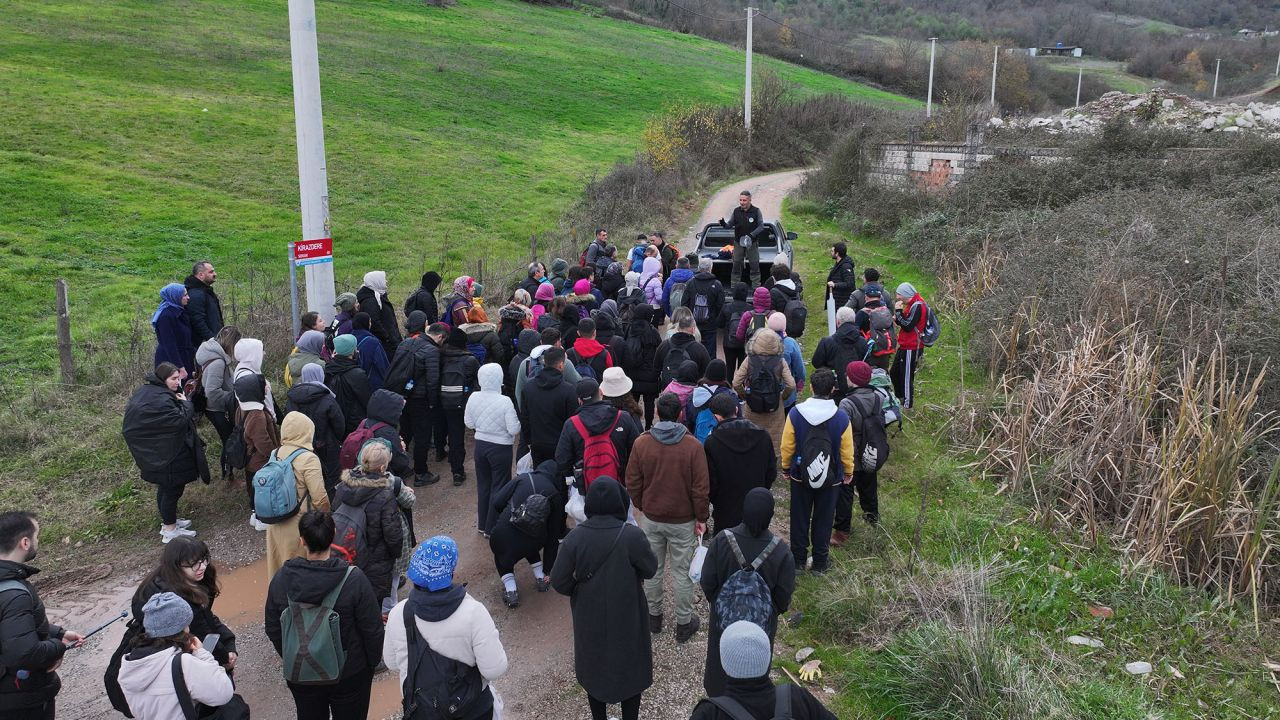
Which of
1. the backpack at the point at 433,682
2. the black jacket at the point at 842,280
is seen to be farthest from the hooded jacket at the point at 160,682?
the black jacket at the point at 842,280

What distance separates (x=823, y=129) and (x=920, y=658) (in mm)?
37315

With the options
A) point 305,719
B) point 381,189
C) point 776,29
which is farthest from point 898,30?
point 305,719

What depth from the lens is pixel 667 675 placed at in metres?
5.75

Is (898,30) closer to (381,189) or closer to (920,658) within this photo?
(381,189)

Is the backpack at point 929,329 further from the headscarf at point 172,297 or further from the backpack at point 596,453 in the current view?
the headscarf at point 172,297

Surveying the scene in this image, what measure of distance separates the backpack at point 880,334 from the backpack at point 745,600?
506 cm

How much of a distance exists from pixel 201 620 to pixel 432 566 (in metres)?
1.53

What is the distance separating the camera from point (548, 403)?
6.99 meters

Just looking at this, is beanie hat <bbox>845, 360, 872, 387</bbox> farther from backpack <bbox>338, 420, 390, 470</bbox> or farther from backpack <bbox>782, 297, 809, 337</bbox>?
backpack <bbox>338, 420, 390, 470</bbox>

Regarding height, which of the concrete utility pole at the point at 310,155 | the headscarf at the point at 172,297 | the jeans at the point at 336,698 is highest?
the concrete utility pole at the point at 310,155

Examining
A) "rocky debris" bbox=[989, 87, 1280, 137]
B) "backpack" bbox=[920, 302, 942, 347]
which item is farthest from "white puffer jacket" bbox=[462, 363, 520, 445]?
"rocky debris" bbox=[989, 87, 1280, 137]

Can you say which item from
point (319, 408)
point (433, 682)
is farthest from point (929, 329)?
point (433, 682)

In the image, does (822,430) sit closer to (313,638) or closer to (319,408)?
(313,638)

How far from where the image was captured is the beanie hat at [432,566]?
3855mm
